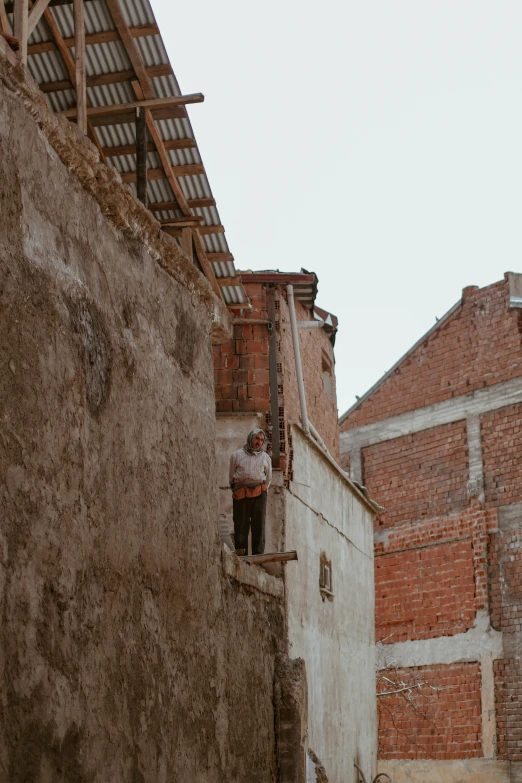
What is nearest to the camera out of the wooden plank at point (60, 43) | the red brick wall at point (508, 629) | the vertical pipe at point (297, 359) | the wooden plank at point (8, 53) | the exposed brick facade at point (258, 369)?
the wooden plank at point (8, 53)

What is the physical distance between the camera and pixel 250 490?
28.5 ft

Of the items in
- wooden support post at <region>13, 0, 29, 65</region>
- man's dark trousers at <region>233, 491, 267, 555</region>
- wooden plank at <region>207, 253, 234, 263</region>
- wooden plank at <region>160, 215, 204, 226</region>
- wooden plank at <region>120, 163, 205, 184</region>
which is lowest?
man's dark trousers at <region>233, 491, 267, 555</region>

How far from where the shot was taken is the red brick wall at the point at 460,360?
680 inches

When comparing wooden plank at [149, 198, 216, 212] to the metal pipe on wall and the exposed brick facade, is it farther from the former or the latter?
the metal pipe on wall

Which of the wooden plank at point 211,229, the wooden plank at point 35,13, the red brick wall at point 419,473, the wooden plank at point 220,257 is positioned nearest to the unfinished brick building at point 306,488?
the wooden plank at point 220,257

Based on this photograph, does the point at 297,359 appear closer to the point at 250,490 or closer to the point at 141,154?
the point at 250,490

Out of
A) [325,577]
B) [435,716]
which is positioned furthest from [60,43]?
[435,716]

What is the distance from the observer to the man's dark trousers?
339 inches

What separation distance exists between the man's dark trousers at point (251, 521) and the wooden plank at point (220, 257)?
6.50 feet

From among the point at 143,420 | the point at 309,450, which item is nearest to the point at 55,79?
the point at 143,420

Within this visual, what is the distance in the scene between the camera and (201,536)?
646 centimetres

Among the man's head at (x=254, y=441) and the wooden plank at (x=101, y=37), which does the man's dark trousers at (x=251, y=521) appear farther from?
the wooden plank at (x=101, y=37)

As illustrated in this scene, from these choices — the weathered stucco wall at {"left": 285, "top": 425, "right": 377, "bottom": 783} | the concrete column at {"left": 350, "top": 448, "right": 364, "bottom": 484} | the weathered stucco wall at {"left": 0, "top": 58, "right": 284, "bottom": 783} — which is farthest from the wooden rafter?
A: the concrete column at {"left": 350, "top": 448, "right": 364, "bottom": 484}

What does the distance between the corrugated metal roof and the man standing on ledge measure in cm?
189
